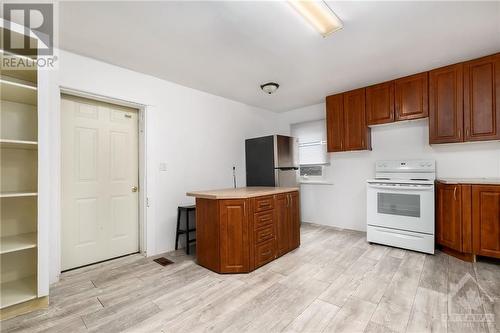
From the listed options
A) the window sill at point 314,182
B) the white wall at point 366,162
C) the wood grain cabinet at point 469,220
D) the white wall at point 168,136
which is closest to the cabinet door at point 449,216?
the wood grain cabinet at point 469,220

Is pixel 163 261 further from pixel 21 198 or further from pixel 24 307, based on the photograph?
pixel 21 198

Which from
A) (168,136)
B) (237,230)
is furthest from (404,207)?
(168,136)

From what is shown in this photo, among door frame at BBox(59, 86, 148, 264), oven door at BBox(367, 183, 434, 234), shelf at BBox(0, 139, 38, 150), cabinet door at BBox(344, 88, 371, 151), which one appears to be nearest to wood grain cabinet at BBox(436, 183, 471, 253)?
oven door at BBox(367, 183, 434, 234)

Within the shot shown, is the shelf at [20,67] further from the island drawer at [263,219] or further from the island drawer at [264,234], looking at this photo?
the island drawer at [264,234]

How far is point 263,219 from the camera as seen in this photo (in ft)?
8.90

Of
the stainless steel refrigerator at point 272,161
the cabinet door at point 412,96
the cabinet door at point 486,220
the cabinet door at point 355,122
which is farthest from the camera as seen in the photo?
the stainless steel refrigerator at point 272,161

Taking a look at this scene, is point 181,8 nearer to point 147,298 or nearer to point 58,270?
point 147,298

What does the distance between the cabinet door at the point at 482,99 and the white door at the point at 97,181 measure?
Result: 437cm

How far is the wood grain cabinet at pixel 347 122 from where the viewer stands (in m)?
3.70

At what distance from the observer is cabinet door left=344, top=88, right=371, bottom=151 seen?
3.69m

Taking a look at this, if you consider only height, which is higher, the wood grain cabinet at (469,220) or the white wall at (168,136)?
the white wall at (168,136)

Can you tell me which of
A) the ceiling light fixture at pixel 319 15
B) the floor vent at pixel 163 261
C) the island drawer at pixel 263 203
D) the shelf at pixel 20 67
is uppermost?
the ceiling light fixture at pixel 319 15

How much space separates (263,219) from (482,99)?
3024mm

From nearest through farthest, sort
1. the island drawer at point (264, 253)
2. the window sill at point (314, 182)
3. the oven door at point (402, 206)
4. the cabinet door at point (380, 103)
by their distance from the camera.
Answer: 1. the island drawer at point (264, 253)
2. the oven door at point (402, 206)
3. the cabinet door at point (380, 103)
4. the window sill at point (314, 182)
